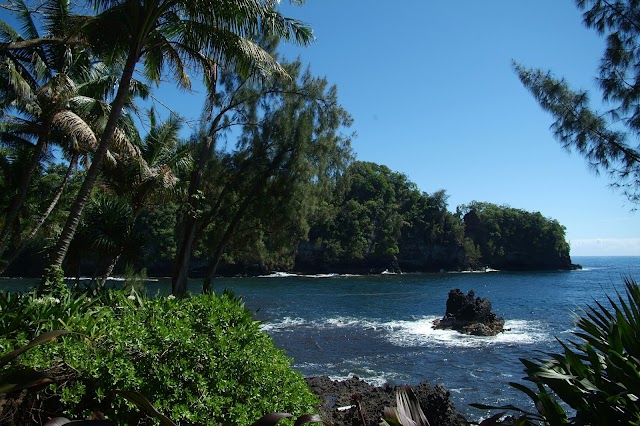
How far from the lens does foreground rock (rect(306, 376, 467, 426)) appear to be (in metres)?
8.68

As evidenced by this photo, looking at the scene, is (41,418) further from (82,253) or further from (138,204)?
(138,204)

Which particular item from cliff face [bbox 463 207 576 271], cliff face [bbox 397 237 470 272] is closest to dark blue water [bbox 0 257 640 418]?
cliff face [bbox 397 237 470 272]

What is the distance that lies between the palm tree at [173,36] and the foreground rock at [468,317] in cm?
2117

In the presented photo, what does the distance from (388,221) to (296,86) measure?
74299 millimetres

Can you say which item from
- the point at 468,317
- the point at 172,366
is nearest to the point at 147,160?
the point at 172,366

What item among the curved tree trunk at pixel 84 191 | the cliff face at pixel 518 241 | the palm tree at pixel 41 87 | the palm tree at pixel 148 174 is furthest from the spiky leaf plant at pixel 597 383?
the cliff face at pixel 518 241

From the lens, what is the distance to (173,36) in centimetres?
932

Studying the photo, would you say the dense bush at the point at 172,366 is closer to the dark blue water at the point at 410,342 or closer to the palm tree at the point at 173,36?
the dark blue water at the point at 410,342

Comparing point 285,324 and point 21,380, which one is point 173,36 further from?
point 285,324

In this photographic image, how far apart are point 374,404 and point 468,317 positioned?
19.5 meters

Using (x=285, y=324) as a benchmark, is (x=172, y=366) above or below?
above

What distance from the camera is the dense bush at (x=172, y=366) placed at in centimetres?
307

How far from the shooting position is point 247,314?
14.9 ft

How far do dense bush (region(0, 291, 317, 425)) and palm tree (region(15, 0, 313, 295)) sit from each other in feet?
14.1
